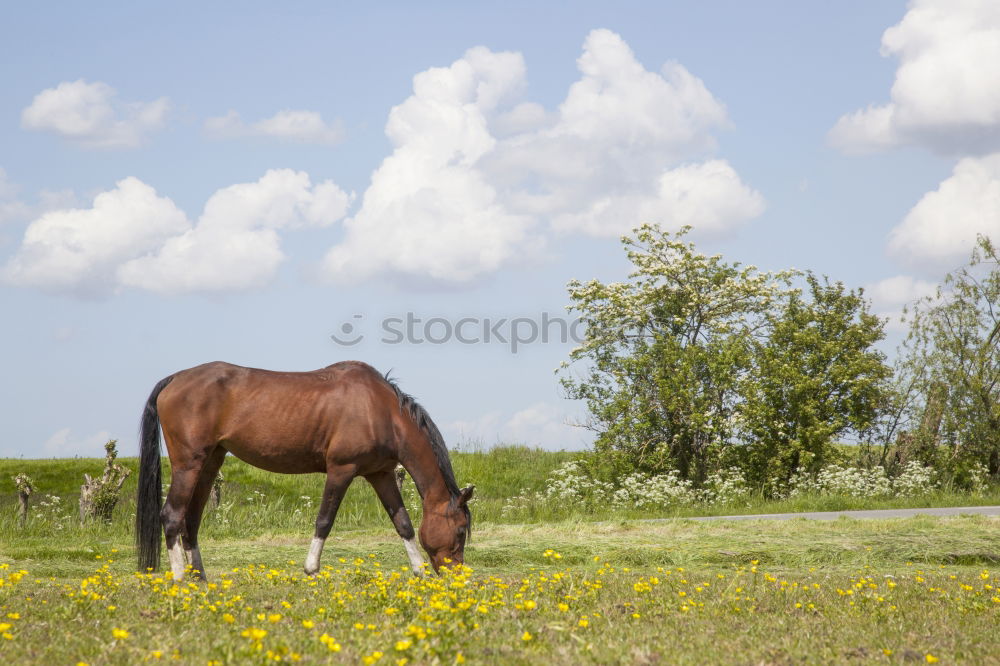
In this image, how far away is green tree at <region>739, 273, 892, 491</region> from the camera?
21812 millimetres

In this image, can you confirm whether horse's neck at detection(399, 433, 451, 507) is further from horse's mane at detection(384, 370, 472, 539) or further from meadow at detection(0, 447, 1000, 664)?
meadow at detection(0, 447, 1000, 664)

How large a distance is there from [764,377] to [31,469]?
748 inches

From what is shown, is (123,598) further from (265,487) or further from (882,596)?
(265,487)

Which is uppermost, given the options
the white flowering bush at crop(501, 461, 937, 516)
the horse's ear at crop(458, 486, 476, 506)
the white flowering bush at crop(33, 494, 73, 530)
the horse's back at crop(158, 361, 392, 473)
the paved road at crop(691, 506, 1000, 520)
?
the horse's back at crop(158, 361, 392, 473)

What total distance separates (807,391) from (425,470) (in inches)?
585

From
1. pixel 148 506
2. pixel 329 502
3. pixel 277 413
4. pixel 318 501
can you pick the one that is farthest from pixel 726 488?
pixel 148 506

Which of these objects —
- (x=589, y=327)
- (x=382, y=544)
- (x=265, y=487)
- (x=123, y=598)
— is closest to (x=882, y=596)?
(x=123, y=598)

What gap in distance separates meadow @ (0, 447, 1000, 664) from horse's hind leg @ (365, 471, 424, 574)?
A: 2.73 ft

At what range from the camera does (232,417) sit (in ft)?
32.3

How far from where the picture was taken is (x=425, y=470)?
378 inches

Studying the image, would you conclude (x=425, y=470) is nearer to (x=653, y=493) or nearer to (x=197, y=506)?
(x=197, y=506)

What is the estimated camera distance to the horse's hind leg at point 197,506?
32.2ft

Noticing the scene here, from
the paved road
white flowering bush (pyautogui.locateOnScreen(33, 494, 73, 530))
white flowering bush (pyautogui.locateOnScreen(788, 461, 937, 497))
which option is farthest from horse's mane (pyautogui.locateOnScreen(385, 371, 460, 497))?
white flowering bush (pyautogui.locateOnScreen(788, 461, 937, 497))

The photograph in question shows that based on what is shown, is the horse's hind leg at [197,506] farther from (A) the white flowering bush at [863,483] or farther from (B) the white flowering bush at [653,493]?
(A) the white flowering bush at [863,483]
